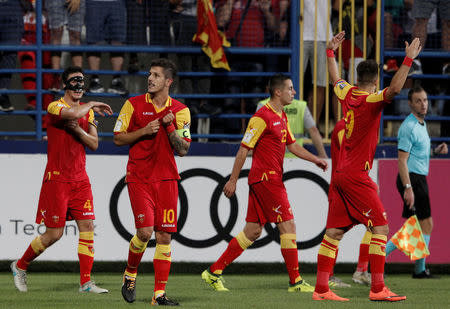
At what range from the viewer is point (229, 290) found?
9.18 meters

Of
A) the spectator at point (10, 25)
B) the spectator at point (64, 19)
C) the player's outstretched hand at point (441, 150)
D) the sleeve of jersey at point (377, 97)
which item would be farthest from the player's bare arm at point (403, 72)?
the spectator at point (10, 25)

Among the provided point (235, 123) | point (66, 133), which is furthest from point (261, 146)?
point (235, 123)

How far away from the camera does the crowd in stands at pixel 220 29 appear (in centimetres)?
1237

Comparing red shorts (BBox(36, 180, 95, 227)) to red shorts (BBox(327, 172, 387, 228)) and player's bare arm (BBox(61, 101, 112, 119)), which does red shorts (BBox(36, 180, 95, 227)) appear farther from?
red shorts (BBox(327, 172, 387, 228))

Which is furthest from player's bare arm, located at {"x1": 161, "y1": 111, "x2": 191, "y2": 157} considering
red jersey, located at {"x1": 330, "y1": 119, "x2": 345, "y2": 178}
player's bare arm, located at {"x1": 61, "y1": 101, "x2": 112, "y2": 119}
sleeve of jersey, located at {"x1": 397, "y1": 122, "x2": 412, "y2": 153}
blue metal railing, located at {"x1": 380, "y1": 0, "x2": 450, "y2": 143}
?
blue metal railing, located at {"x1": 380, "y1": 0, "x2": 450, "y2": 143}

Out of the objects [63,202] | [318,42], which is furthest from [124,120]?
[318,42]

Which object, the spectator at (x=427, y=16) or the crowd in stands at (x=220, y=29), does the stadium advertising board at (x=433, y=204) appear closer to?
the crowd in stands at (x=220, y=29)

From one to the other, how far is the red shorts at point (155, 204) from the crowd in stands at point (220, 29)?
4.98 metres

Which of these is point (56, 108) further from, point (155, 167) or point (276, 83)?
point (276, 83)

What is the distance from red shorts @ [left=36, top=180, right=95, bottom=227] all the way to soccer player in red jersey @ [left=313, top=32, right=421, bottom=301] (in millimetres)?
2410

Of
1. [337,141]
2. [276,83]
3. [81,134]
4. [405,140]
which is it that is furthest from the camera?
[405,140]

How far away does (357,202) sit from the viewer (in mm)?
7938

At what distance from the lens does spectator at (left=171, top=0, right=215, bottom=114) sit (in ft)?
41.6

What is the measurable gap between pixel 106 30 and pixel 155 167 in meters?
5.41
